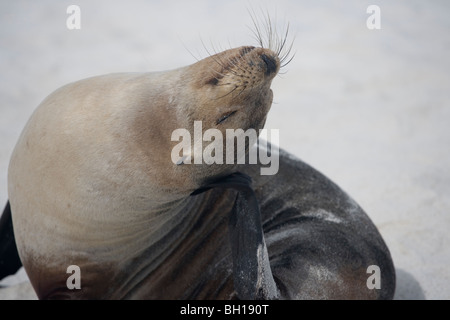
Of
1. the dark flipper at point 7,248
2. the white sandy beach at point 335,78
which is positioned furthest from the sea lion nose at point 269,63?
the white sandy beach at point 335,78

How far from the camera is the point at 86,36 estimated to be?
6867mm

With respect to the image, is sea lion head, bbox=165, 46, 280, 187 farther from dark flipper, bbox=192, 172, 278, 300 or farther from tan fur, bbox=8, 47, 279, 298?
dark flipper, bbox=192, 172, 278, 300

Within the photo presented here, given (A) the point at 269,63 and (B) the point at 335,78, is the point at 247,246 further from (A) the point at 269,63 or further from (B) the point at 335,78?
(B) the point at 335,78

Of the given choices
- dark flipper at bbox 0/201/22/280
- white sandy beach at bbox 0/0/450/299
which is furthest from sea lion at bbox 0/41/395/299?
white sandy beach at bbox 0/0/450/299

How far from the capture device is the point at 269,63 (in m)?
2.49

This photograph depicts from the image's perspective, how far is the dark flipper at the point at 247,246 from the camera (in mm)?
2666

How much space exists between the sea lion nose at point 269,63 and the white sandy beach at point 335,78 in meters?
1.97

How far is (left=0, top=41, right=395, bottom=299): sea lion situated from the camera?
2584mm

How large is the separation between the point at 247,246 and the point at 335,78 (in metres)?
4.17

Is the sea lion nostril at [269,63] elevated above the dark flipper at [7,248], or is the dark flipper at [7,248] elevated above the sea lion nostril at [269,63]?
the sea lion nostril at [269,63]

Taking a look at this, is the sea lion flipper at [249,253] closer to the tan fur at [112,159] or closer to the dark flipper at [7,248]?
the tan fur at [112,159]

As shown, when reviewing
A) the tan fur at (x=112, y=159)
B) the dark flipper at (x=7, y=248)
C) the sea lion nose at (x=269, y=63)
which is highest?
the sea lion nose at (x=269, y=63)

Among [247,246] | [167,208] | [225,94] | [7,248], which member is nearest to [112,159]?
[167,208]
